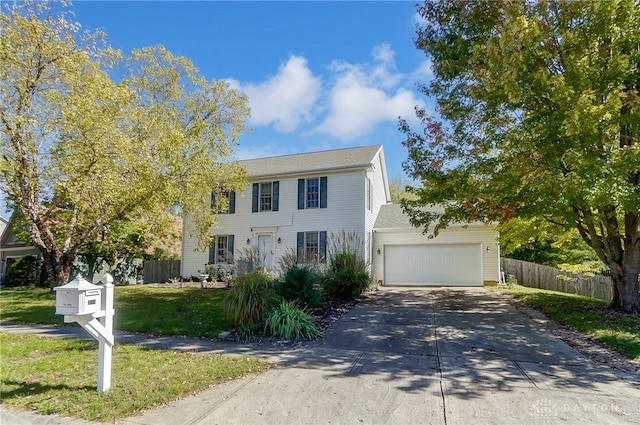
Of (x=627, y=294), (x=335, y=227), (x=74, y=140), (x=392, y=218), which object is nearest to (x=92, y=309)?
(x=74, y=140)

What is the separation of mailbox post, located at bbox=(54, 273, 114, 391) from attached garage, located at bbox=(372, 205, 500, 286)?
13695mm

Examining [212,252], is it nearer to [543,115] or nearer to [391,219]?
[391,219]

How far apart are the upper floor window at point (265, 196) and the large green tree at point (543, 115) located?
8.72m

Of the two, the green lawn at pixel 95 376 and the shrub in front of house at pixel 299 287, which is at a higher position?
the shrub in front of house at pixel 299 287

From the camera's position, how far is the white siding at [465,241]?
632 inches

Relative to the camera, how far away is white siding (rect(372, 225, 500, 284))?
632 inches

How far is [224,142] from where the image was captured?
16203mm

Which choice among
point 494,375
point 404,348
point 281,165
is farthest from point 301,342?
point 281,165

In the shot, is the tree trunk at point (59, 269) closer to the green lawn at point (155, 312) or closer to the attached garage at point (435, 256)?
the green lawn at point (155, 312)

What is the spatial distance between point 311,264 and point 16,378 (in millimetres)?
6657

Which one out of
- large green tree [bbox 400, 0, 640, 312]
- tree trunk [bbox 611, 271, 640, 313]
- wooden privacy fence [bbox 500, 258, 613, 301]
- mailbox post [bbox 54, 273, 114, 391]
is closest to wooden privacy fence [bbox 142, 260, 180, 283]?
large green tree [bbox 400, 0, 640, 312]

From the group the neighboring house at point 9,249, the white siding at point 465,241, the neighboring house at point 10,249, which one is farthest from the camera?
the neighboring house at point 9,249

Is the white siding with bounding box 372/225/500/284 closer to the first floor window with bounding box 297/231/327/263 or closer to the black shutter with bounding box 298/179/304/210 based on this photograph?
the first floor window with bounding box 297/231/327/263

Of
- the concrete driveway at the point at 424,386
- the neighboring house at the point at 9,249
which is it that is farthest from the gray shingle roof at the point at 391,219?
the neighboring house at the point at 9,249
